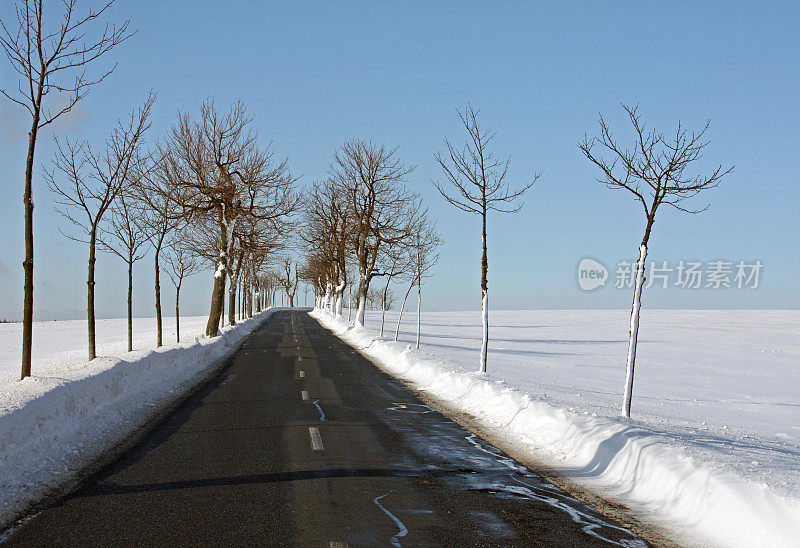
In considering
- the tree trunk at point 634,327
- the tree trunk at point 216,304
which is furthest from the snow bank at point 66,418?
the tree trunk at point 216,304

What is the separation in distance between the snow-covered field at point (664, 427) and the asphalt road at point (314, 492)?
2.92 ft

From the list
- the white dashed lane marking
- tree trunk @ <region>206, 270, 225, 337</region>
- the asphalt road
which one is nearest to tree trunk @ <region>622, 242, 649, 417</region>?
the asphalt road

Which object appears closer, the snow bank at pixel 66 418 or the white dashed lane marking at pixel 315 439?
the snow bank at pixel 66 418

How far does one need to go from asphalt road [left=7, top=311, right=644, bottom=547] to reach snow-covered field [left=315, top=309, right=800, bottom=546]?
0.89 meters

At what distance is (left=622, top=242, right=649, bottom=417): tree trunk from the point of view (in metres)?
11.1

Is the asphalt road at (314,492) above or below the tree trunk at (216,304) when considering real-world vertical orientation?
below

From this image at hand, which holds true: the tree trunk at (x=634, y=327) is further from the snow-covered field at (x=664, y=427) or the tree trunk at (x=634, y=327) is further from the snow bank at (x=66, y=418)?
the snow bank at (x=66, y=418)

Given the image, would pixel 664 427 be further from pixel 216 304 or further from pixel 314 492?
pixel 216 304

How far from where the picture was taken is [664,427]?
10961mm

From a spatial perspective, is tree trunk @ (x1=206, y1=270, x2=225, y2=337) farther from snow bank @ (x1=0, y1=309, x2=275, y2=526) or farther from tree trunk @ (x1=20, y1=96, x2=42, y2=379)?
tree trunk @ (x1=20, y1=96, x2=42, y2=379)

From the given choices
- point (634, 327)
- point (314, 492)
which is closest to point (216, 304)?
point (634, 327)

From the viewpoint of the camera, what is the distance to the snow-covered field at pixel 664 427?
20.6 feet

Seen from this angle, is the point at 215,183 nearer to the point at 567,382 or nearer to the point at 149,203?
the point at 149,203

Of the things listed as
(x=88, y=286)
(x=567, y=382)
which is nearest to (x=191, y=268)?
(x=88, y=286)
